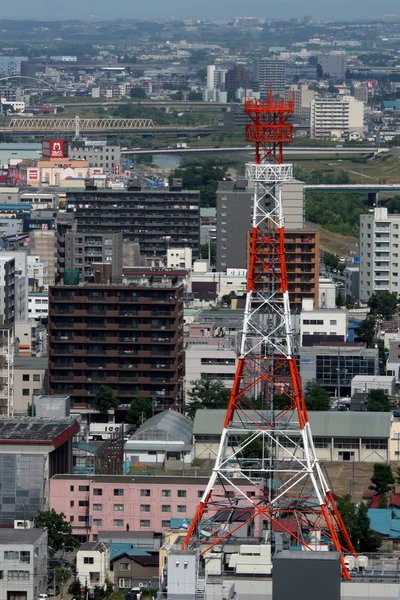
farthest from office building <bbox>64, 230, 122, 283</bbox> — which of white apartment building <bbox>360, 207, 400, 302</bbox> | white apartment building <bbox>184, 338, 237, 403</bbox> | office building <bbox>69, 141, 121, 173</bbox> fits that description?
office building <bbox>69, 141, 121, 173</bbox>

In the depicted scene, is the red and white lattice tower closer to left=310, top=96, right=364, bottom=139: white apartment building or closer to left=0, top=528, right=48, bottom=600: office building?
left=0, top=528, right=48, bottom=600: office building

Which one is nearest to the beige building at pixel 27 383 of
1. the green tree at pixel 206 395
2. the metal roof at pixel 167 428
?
the green tree at pixel 206 395

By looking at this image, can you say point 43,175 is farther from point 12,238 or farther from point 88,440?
point 88,440

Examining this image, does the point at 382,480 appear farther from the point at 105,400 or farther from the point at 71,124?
the point at 71,124

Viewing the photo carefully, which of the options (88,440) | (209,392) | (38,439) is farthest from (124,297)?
(38,439)

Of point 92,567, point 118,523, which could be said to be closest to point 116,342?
point 118,523
